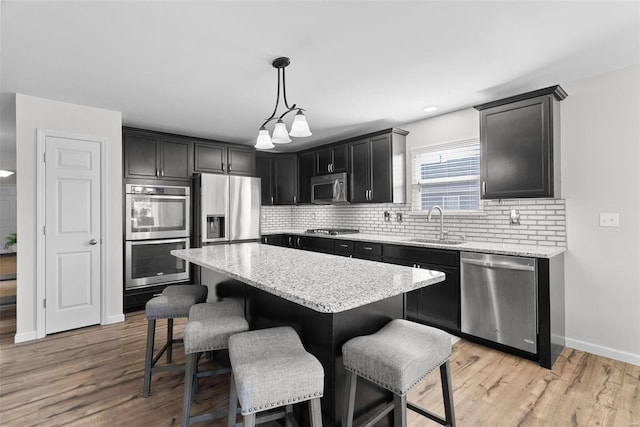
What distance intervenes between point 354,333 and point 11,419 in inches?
86.5

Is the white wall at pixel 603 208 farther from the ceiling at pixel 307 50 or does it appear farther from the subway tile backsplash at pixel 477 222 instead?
the ceiling at pixel 307 50

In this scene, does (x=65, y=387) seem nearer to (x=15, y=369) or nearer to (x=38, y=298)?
(x=15, y=369)

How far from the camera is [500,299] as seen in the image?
9.19ft

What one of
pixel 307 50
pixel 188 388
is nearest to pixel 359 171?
pixel 307 50

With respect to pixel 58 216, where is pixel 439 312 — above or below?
below

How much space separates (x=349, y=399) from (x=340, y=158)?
375cm

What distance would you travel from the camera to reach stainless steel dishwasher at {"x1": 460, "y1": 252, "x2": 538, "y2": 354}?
264cm

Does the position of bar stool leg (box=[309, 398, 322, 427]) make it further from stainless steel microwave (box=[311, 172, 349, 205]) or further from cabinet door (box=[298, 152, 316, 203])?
cabinet door (box=[298, 152, 316, 203])

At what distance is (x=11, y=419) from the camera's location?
6.45 feet

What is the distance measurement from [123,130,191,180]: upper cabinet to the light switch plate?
4.67m

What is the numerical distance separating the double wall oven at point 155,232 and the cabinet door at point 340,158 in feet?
7.05

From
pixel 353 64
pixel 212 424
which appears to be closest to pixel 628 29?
pixel 353 64

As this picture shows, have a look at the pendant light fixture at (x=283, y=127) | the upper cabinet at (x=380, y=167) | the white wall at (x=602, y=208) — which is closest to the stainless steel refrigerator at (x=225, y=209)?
the upper cabinet at (x=380, y=167)

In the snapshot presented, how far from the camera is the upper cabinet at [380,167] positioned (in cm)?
411
